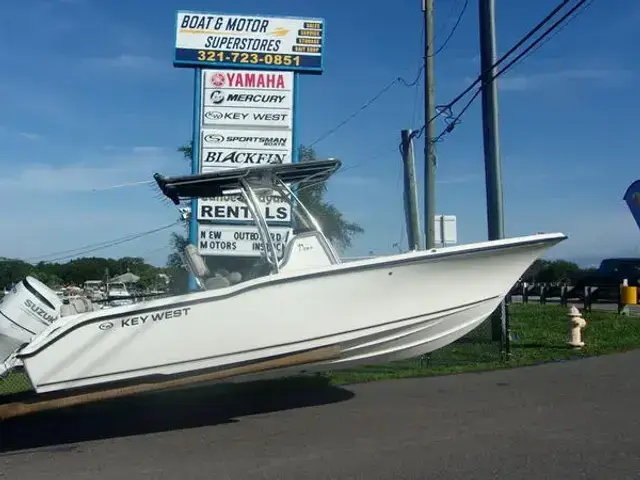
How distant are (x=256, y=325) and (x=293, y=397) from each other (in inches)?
82.6

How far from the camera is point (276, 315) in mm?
6738

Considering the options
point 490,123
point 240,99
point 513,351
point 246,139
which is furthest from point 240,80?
point 513,351

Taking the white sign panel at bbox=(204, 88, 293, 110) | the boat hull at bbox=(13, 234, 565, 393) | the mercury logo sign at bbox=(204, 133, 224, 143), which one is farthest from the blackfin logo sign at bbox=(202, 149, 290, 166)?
the boat hull at bbox=(13, 234, 565, 393)

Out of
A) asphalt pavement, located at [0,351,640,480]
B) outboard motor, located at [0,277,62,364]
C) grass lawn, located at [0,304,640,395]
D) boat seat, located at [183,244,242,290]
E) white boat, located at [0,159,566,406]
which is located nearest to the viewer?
asphalt pavement, located at [0,351,640,480]

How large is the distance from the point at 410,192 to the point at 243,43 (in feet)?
18.9

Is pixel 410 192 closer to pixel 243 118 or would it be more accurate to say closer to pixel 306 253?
pixel 243 118

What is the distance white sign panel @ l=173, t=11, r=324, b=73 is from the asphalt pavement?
6.27 meters

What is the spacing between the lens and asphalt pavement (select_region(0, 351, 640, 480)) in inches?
215

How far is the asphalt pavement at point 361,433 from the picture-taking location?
5.47 metres

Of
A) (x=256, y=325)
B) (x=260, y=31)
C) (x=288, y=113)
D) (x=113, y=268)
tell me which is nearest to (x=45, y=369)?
(x=256, y=325)

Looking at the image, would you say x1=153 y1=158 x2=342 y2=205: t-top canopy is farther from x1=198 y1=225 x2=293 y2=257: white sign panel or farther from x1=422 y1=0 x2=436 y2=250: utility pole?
x1=422 y1=0 x2=436 y2=250: utility pole

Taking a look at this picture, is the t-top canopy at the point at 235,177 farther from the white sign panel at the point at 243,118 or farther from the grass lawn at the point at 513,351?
the white sign panel at the point at 243,118

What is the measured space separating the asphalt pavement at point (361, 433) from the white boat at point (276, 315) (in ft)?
2.03

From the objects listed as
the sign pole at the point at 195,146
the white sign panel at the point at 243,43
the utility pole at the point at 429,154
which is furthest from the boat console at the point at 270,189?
the utility pole at the point at 429,154
